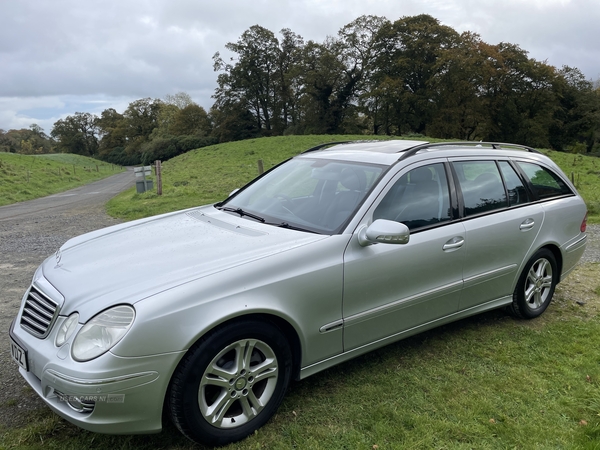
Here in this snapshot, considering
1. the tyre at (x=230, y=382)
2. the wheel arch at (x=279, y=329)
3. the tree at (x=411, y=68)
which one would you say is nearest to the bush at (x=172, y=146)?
the tree at (x=411, y=68)

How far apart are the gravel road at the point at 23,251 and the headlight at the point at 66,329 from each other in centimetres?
87

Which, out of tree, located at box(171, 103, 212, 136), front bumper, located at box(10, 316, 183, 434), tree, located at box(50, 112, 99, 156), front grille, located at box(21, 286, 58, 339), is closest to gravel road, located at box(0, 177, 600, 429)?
front grille, located at box(21, 286, 58, 339)

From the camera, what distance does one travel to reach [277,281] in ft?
8.57

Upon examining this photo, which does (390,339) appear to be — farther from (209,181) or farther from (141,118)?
(141,118)

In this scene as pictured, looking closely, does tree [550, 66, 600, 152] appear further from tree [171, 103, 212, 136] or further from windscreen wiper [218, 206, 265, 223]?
windscreen wiper [218, 206, 265, 223]

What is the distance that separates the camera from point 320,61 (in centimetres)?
5225

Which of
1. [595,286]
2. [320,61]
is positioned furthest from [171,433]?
[320,61]

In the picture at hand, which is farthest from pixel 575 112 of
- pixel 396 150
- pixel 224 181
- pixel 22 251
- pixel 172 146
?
pixel 22 251

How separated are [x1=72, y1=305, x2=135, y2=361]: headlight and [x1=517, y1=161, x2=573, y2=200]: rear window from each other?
149 inches

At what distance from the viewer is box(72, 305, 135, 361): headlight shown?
221 cm

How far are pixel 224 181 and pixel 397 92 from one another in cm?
3227

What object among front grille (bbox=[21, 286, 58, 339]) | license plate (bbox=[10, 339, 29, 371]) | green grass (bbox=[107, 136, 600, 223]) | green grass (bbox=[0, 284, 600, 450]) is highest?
front grille (bbox=[21, 286, 58, 339])

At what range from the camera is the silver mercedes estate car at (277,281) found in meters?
2.26

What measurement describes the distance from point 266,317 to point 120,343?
2.65 ft
